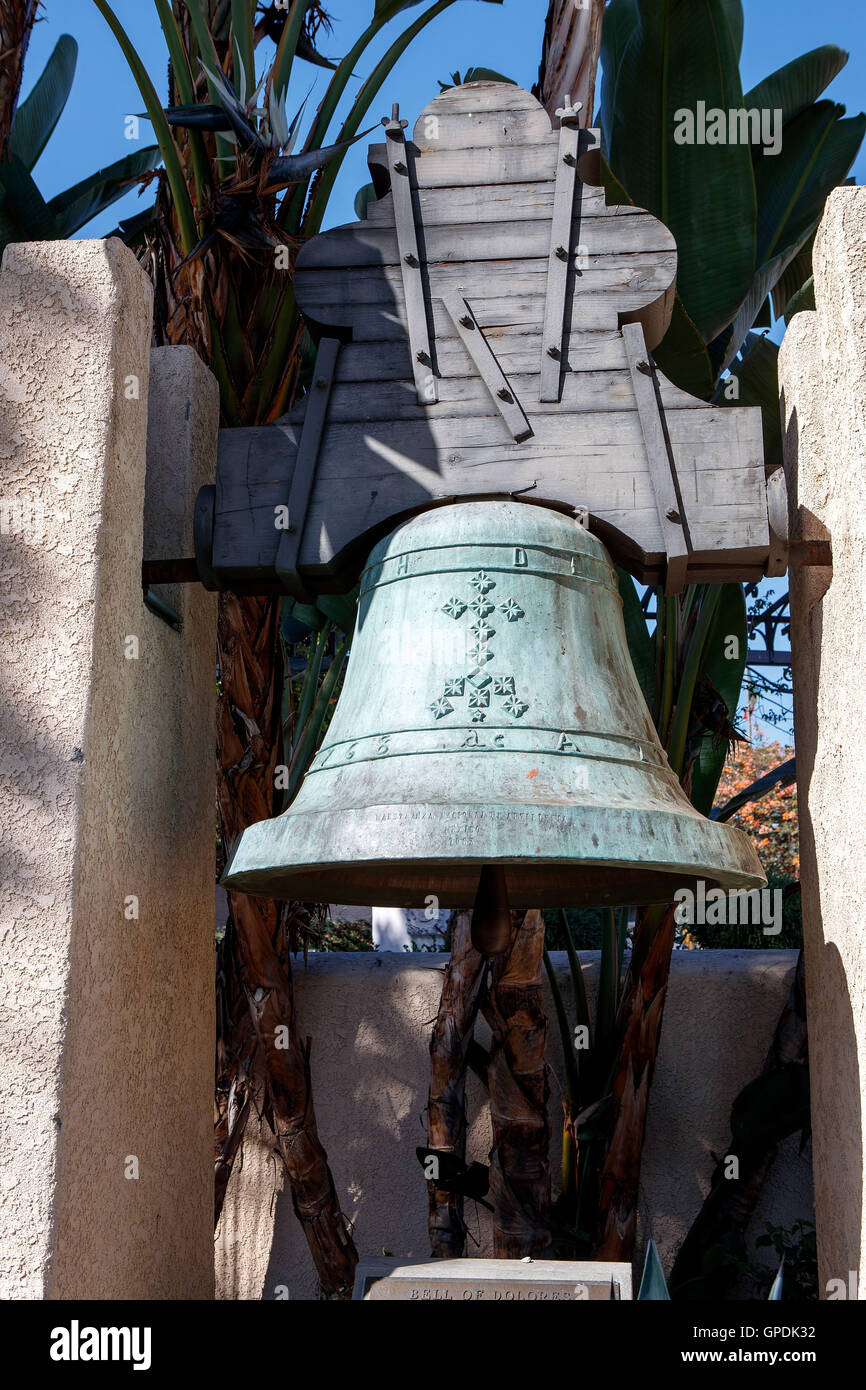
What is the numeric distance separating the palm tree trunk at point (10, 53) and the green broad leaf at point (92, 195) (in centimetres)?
57

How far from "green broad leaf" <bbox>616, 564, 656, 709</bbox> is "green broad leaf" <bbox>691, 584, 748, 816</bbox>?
20 cm

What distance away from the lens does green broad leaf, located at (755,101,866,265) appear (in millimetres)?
3908

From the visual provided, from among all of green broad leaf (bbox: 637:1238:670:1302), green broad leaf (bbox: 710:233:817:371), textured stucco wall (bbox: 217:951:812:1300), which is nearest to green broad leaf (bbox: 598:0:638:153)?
green broad leaf (bbox: 710:233:817:371)

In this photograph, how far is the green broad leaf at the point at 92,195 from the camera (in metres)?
4.36

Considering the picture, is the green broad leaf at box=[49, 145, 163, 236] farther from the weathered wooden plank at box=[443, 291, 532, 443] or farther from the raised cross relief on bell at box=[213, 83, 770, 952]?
the weathered wooden plank at box=[443, 291, 532, 443]

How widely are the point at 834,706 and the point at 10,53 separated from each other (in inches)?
118

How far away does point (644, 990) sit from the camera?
3.32m

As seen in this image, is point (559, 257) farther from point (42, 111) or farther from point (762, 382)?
A: point (42, 111)

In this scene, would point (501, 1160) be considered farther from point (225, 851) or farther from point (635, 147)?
point (635, 147)

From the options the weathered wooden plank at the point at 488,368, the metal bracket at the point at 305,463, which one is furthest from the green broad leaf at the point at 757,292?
the metal bracket at the point at 305,463

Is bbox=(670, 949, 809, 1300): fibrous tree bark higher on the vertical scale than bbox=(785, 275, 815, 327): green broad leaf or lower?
lower

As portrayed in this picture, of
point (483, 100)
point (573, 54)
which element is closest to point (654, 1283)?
point (483, 100)
